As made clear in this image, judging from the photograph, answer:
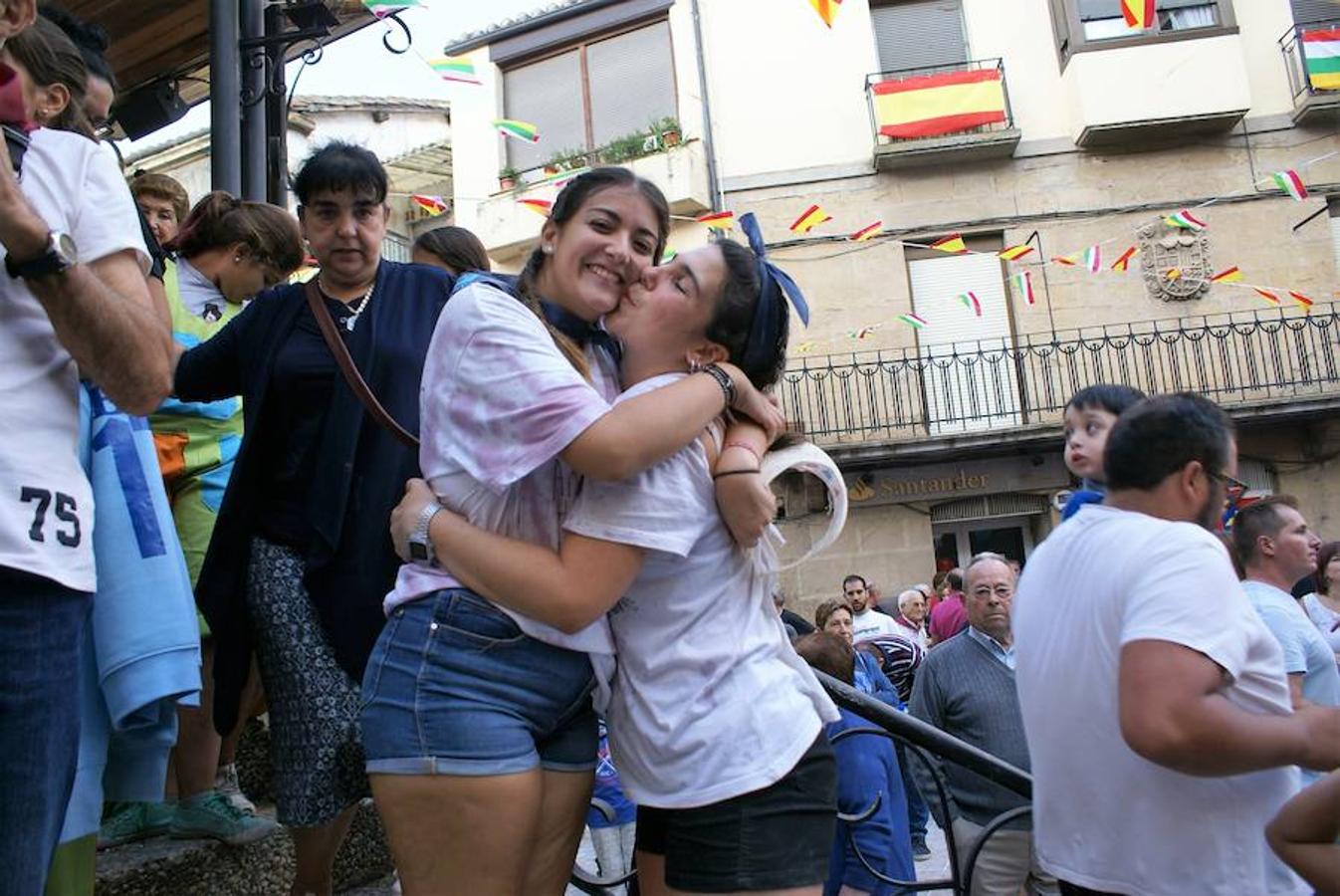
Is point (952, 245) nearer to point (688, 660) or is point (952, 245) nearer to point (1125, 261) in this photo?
point (1125, 261)

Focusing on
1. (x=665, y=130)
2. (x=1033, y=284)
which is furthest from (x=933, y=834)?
(x=665, y=130)

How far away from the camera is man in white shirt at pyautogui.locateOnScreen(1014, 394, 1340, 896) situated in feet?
6.77

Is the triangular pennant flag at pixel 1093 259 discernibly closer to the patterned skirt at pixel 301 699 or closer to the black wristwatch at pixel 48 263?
the patterned skirt at pixel 301 699

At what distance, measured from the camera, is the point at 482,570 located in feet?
5.30

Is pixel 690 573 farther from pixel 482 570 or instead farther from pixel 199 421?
pixel 199 421

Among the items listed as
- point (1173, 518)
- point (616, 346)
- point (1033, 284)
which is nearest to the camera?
point (616, 346)

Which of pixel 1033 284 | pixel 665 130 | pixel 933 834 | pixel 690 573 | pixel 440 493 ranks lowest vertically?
pixel 933 834

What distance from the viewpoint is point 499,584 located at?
1607 millimetres

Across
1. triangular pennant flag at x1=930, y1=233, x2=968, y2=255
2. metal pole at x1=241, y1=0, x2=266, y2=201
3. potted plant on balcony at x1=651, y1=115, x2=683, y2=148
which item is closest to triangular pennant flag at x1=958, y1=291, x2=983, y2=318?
triangular pennant flag at x1=930, y1=233, x2=968, y2=255

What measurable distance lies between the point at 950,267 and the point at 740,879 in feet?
48.9

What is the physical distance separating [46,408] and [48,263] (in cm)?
22

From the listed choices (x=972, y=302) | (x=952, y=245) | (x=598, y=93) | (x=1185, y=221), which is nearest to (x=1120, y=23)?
(x=1185, y=221)

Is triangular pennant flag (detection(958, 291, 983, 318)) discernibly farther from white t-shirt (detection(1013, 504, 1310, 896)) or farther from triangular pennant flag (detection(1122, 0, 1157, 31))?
white t-shirt (detection(1013, 504, 1310, 896))

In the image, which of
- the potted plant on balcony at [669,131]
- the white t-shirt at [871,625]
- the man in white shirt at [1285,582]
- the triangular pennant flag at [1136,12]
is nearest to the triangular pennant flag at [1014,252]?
the triangular pennant flag at [1136,12]
